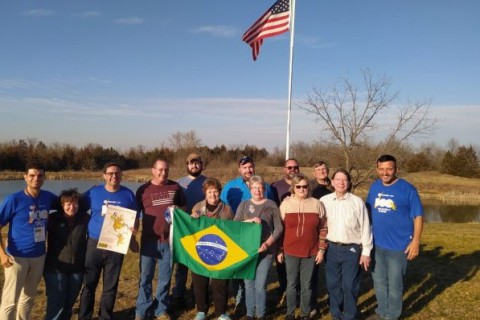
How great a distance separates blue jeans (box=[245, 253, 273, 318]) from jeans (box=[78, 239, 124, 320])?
1874 mm

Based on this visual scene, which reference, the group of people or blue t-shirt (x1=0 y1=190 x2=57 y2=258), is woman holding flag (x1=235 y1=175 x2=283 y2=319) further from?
blue t-shirt (x1=0 y1=190 x2=57 y2=258)

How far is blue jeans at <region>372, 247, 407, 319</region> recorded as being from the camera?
216 inches

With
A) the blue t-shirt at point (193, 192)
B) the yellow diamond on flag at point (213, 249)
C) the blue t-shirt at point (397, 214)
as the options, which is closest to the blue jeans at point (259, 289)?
the yellow diamond on flag at point (213, 249)

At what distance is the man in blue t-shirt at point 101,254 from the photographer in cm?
516

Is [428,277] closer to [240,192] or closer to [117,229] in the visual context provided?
[240,192]

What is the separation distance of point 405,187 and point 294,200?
158 centimetres

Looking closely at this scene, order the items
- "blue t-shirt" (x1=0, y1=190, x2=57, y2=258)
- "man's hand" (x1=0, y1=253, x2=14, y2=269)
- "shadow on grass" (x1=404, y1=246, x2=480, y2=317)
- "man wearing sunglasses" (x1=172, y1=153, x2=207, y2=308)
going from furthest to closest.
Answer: "shadow on grass" (x1=404, y1=246, x2=480, y2=317), "man wearing sunglasses" (x1=172, y1=153, x2=207, y2=308), "blue t-shirt" (x1=0, y1=190, x2=57, y2=258), "man's hand" (x1=0, y1=253, x2=14, y2=269)

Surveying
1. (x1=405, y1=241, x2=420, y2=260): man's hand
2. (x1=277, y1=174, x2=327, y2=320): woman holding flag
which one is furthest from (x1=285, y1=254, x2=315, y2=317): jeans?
(x1=405, y1=241, x2=420, y2=260): man's hand

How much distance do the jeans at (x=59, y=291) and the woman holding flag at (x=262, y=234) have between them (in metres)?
2.33

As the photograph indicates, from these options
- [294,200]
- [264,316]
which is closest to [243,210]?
[294,200]

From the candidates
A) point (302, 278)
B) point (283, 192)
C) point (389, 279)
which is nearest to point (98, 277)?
point (302, 278)

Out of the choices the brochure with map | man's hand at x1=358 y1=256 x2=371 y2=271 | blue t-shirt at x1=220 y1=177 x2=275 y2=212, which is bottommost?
man's hand at x1=358 y1=256 x2=371 y2=271

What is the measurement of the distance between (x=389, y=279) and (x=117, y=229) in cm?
Result: 393

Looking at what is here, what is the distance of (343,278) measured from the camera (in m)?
5.48
